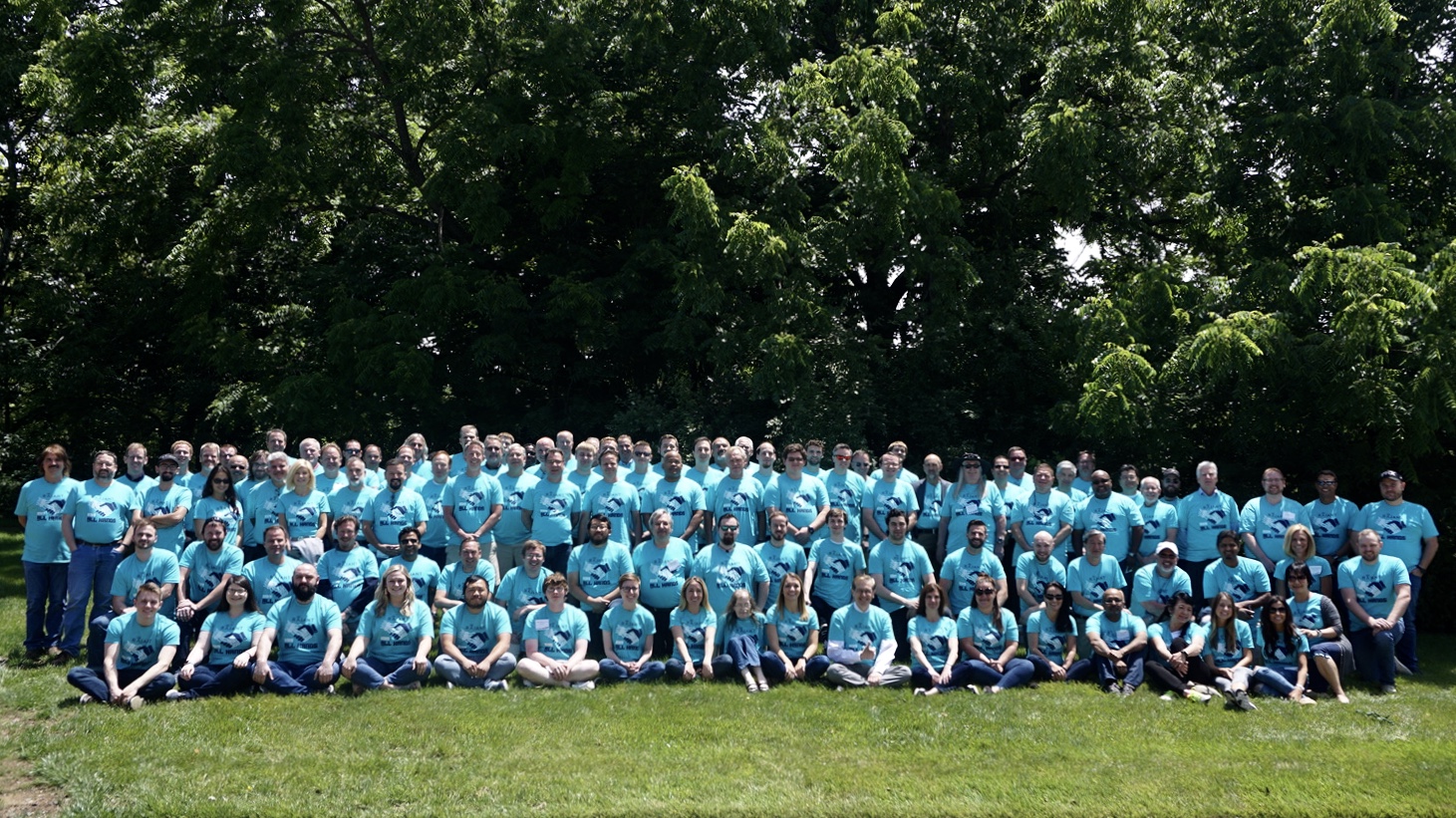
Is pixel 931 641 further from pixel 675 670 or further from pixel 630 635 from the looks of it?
pixel 630 635

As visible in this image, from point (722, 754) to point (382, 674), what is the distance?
121 inches

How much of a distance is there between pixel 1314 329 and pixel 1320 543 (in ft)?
10.4

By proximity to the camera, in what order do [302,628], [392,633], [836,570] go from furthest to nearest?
[836,570] → [392,633] → [302,628]

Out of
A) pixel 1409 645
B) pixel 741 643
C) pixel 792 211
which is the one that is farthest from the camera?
pixel 792 211

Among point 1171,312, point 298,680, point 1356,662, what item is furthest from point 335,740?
point 1171,312

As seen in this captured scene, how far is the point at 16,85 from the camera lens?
2323 cm

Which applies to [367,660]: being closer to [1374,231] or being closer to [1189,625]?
[1189,625]

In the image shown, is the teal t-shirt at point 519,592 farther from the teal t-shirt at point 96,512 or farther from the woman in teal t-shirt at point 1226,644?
the woman in teal t-shirt at point 1226,644

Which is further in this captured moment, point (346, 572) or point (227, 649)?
point (346, 572)

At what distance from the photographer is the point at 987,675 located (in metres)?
10.2

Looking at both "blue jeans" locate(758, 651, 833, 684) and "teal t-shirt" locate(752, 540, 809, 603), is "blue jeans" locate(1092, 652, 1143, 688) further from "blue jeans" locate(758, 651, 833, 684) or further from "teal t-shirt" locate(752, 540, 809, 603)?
"teal t-shirt" locate(752, 540, 809, 603)

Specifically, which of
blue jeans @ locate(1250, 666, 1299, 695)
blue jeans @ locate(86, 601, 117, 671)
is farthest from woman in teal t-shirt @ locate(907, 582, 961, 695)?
blue jeans @ locate(86, 601, 117, 671)

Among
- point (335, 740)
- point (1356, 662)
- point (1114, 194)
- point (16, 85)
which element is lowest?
point (335, 740)

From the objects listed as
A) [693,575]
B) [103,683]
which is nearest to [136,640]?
[103,683]
